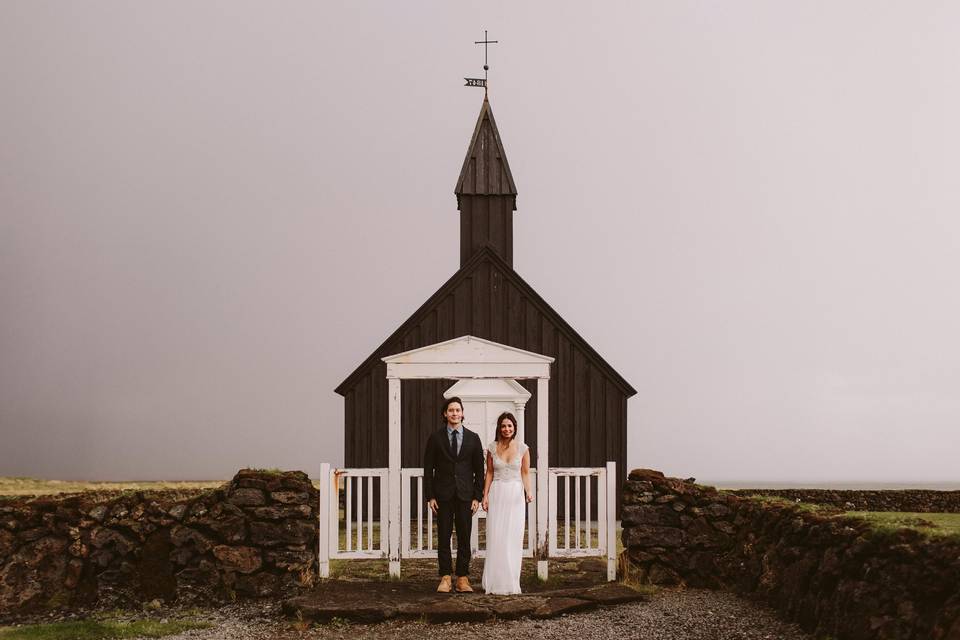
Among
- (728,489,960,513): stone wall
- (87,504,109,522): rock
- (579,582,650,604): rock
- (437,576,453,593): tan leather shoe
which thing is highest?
(87,504,109,522): rock

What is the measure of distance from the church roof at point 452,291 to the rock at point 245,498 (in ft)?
29.3

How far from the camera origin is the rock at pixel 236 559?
1274 centimetres

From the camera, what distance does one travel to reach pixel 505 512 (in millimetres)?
12148

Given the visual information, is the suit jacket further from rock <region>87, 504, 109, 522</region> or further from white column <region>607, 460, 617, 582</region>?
rock <region>87, 504, 109, 522</region>

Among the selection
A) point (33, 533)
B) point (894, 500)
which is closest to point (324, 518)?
point (33, 533)

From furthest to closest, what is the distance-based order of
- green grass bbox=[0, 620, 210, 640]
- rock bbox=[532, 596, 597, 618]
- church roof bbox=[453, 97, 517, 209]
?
1. church roof bbox=[453, 97, 517, 209]
2. rock bbox=[532, 596, 597, 618]
3. green grass bbox=[0, 620, 210, 640]

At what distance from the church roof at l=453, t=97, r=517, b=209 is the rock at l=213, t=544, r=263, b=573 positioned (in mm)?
13597

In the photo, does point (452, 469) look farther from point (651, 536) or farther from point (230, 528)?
point (651, 536)

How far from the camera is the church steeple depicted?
2461cm

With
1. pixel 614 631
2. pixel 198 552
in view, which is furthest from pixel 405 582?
pixel 614 631

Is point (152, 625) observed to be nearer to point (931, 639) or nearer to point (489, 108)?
point (931, 639)

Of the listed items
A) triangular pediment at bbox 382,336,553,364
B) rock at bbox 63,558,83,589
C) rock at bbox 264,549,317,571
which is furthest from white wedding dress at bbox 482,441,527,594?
rock at bbox 63,558,83,589

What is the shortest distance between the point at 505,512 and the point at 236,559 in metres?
3.51

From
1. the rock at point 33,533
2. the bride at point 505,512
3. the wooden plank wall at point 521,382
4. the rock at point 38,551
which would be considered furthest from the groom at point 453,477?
the wooden plank wall at point 521,382
